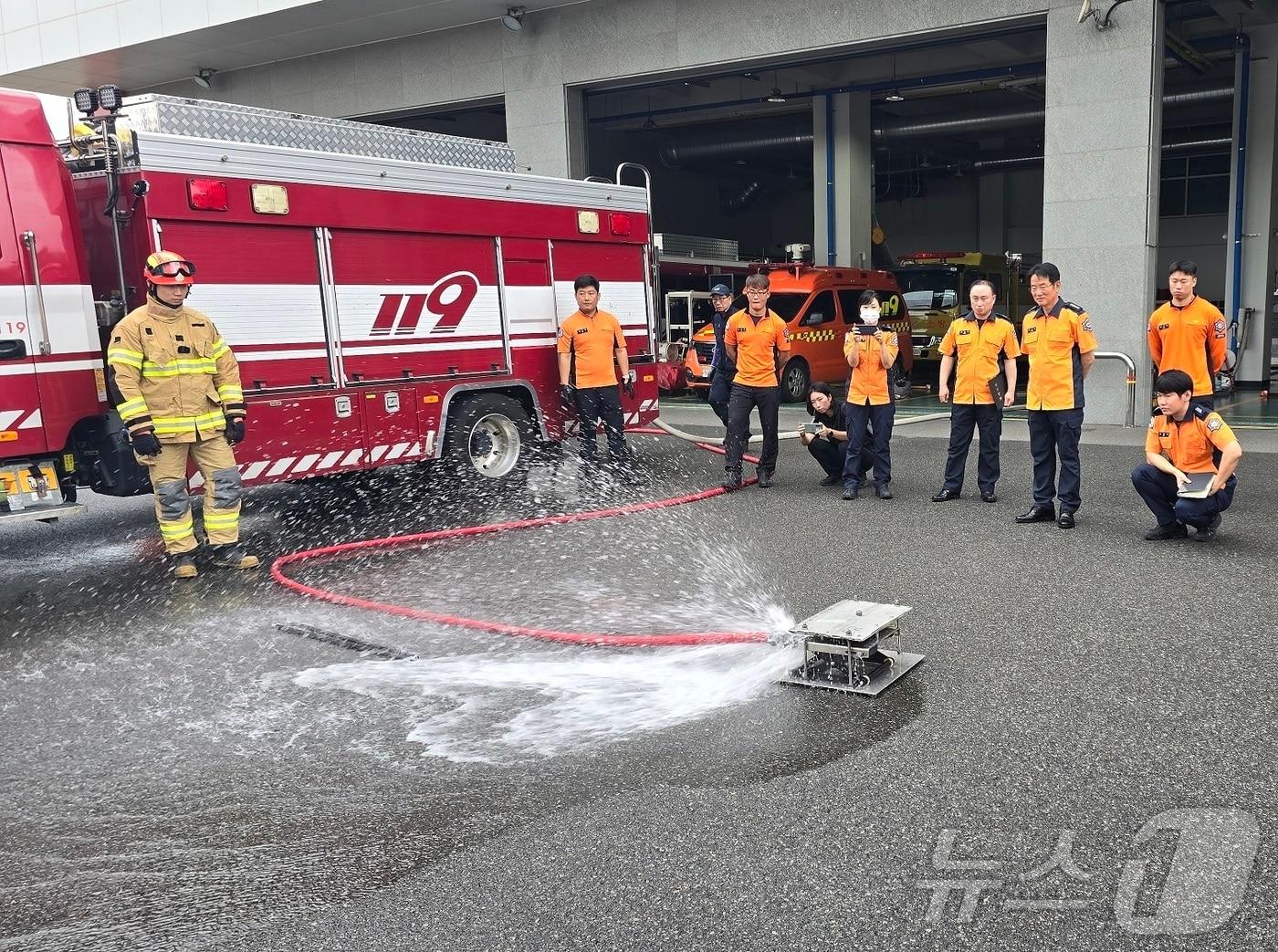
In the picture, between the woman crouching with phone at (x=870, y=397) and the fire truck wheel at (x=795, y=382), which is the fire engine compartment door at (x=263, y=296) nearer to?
the woman crouching with phone at (x=870, y=397)

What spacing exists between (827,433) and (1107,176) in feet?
21.0

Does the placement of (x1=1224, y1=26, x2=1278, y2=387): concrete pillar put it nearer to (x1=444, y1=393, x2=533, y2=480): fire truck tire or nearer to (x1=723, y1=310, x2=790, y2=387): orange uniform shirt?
(x1=723, y1=310, x2=790, y2=387): orange uniform shirt

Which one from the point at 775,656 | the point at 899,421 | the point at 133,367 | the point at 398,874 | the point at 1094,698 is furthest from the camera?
the point at 899,421

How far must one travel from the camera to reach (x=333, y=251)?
25.4 ft

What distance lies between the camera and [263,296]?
7359 millimetres

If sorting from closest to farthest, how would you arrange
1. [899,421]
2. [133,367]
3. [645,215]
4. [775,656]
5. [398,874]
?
[398,874], [775,656], [133,367], [645,215], [899,421]

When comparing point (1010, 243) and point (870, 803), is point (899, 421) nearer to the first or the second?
point (870, 803)

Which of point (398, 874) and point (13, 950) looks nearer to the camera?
point (13, 950)

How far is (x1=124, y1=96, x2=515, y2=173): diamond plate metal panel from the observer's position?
23.0 feet

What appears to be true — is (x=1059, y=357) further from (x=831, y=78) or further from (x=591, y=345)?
(x=831, y=78)

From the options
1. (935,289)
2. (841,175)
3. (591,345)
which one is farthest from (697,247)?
(591,345)

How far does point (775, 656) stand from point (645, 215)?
260 inches

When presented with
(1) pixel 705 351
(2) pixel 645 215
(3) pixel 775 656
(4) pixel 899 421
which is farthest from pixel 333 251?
(1) pixel 705 351

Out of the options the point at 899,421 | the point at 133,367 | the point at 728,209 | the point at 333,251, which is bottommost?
the point at 899,421
